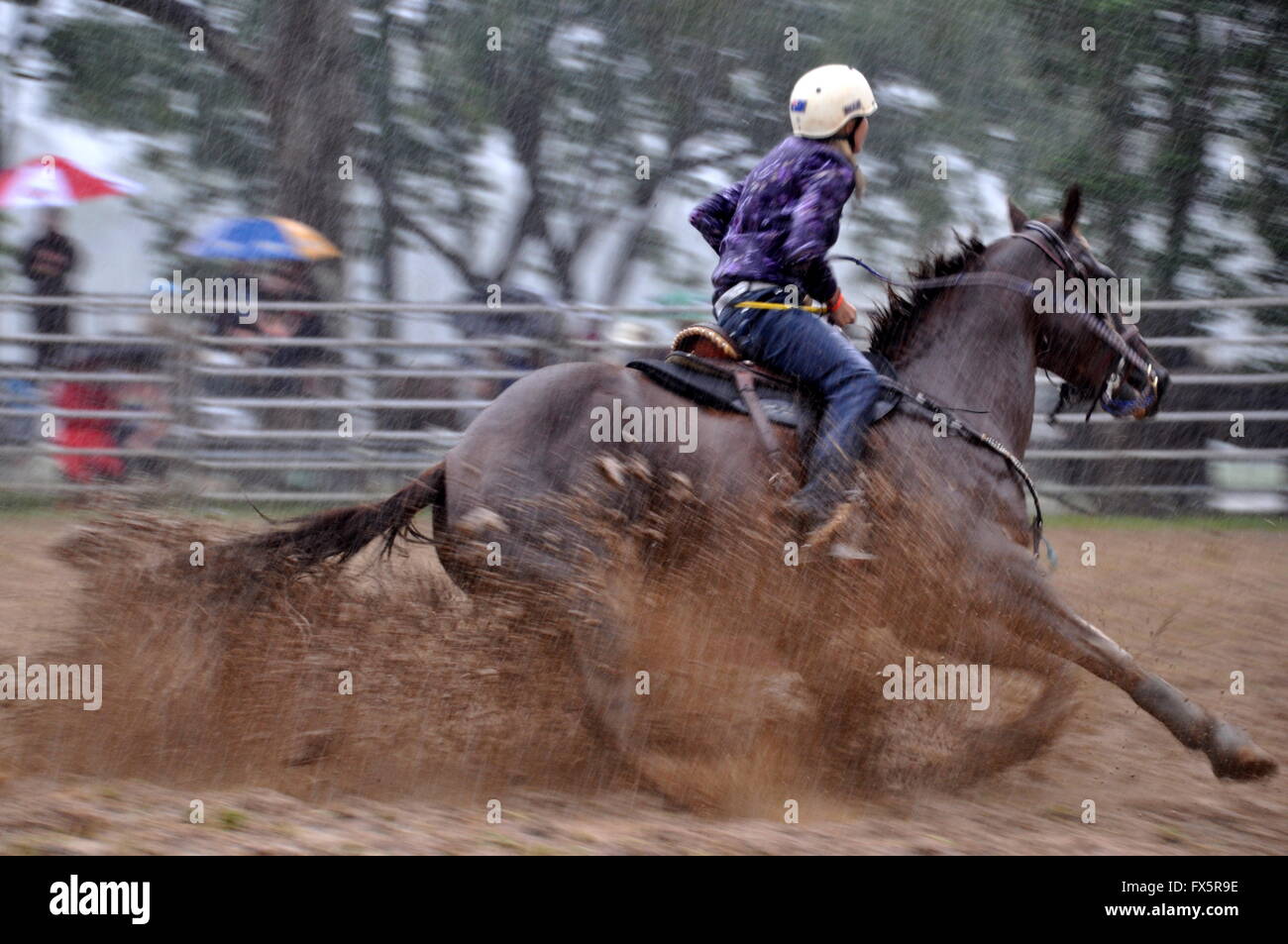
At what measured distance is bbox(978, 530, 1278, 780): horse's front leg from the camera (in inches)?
189

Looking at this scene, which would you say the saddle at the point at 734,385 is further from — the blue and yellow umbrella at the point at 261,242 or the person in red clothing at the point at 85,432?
the blue and yellow umbrella at the point at 261,242

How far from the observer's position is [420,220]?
52.9 feet

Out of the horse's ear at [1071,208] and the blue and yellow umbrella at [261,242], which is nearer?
the horse's ear at [1071,208]

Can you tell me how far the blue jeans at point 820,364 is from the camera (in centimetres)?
499

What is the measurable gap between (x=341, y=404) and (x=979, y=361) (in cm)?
687

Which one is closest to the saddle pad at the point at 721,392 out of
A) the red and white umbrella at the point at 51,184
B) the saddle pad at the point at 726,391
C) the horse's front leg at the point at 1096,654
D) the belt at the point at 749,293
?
the saddle pad at the point at 726,391

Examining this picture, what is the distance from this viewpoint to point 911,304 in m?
5.68

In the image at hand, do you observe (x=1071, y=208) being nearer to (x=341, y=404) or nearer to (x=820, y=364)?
(x=820, y=364)

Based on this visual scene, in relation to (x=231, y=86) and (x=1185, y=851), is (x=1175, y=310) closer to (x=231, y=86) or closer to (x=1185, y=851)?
(x=1185, y=851)

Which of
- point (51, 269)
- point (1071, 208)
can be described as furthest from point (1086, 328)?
point (51, 269)

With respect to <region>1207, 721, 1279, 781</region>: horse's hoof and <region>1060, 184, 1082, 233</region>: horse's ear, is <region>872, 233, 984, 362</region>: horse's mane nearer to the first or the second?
<region>1060, 184, 1082, 233</region>: horse's ear

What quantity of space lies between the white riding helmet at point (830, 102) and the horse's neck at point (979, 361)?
89 cm

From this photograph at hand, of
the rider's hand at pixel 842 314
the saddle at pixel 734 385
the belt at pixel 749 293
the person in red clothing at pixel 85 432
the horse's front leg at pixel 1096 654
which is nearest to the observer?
the horse's front leg at pixel 1096 654

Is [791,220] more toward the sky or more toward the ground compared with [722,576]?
more toward the sky
